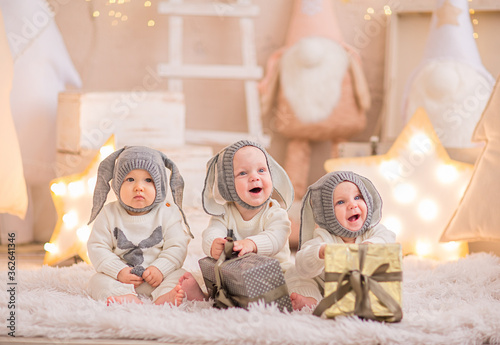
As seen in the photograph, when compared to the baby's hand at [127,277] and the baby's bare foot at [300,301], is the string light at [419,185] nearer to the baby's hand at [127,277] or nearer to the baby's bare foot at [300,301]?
the baby's bare foot at [300,301]

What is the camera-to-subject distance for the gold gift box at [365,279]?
3.09 ft

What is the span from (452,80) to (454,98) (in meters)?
0.06

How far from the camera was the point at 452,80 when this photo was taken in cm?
179

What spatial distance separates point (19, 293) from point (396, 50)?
1.67 metres

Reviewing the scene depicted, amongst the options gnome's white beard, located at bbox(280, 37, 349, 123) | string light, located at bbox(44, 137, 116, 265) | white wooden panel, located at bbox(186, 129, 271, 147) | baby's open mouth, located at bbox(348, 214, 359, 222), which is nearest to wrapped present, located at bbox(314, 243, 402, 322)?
baby's open mouth, located at bbox(348, 214, 359, 222)

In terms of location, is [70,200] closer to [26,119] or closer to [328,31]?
[26,119]

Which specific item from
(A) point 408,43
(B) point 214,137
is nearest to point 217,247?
(B) point 214,137

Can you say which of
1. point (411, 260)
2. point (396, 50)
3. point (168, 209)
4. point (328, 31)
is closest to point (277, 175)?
point (168, 209)

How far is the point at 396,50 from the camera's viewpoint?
2113mm

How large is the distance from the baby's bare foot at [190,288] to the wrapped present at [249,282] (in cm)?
7

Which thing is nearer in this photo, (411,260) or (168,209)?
(168,209)

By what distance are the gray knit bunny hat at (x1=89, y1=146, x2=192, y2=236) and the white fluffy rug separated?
0.24m

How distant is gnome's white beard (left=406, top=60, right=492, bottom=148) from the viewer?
70.7 inches

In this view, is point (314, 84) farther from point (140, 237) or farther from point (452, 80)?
point (140, 237)
